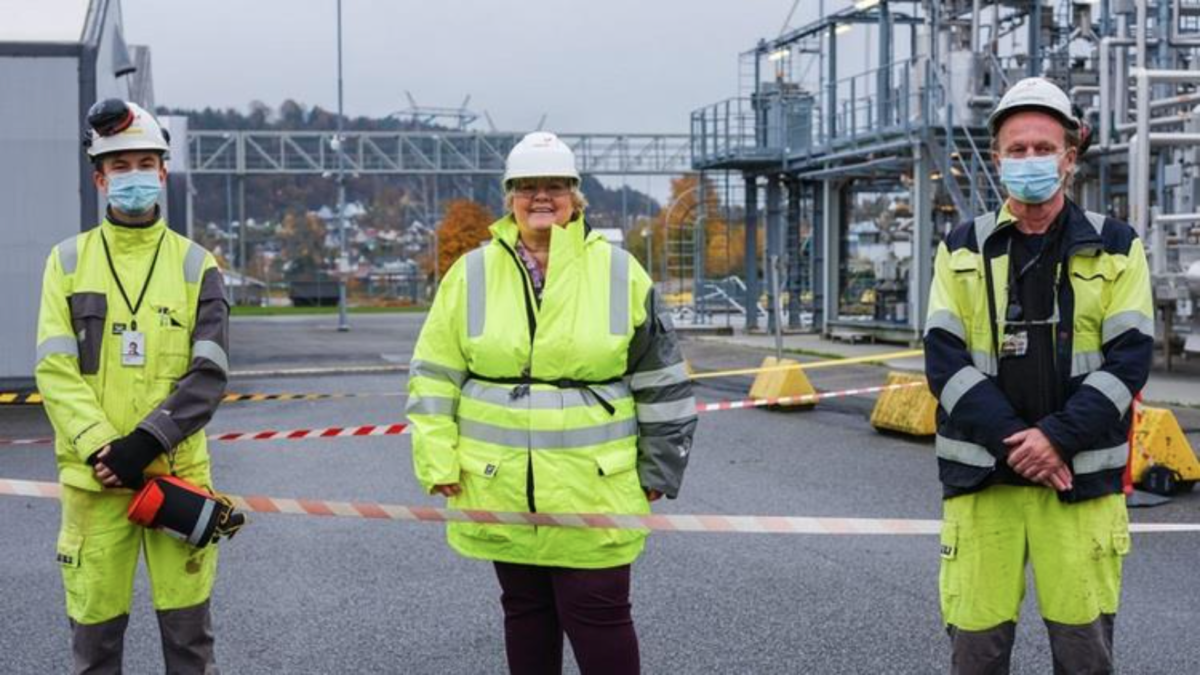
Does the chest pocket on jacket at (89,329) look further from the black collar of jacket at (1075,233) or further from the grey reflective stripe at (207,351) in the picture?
the black collar of jacket at (1075,233)

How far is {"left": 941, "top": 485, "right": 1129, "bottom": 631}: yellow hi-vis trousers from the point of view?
12.4 ft

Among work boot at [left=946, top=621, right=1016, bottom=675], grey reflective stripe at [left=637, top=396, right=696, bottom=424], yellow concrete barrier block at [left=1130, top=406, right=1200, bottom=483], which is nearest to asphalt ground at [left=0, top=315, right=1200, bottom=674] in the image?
yellow concrete barrier block at [left=1130, top=406, right=1200, bottom=483]

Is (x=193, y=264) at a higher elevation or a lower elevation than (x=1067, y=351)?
higher

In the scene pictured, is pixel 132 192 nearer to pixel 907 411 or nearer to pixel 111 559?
Result: pixel 111 559

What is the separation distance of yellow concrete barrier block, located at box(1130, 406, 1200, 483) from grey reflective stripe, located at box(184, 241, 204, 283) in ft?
21.7

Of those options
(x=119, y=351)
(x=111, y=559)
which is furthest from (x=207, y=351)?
(x=111, y=559)

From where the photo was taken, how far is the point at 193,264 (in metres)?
4.42

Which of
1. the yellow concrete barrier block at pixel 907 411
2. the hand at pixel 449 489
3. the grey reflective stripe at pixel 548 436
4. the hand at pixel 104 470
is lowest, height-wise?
the yellow concrete barrier block at pixel 907 411

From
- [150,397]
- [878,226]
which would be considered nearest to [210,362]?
[150,397]

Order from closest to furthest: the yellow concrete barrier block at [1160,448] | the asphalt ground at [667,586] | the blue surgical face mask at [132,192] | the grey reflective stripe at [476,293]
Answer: the grey reflective stripe at [476,293]
the blue surgical face mask at [132,192]
the asphalt ground at [667,586]
the yellow concrete barrier block at [1160,448]

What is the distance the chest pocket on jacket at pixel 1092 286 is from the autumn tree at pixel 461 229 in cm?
6973

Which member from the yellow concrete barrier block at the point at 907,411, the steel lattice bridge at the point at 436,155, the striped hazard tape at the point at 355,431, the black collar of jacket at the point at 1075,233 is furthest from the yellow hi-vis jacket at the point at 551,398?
the steel lattice bridge at the point at 436,155

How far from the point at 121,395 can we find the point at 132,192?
2.16 feet

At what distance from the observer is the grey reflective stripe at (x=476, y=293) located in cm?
407
